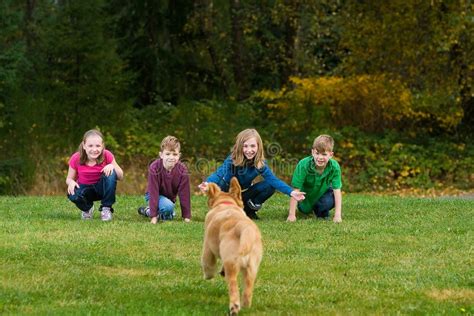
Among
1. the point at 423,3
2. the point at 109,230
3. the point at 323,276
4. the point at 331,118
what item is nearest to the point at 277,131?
the point at 331,118

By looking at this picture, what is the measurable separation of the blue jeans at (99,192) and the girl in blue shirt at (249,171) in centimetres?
128

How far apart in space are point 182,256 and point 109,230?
5.98ft

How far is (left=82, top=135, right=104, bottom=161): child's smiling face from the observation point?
443 inches

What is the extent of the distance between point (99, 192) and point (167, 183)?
91 cm

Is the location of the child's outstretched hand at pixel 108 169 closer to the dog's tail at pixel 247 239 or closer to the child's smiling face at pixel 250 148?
the child's smiling face at pixel 250 148

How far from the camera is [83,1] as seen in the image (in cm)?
2295

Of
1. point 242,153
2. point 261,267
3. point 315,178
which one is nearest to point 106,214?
point 242,153

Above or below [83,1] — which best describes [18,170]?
below

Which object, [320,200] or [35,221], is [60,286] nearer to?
[35,221]

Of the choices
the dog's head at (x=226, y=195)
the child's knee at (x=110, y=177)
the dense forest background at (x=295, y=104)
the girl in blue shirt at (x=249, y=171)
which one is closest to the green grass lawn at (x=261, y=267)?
the girl in blue shirt at (x=249, y=171)

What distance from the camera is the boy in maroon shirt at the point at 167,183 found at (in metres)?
11.3

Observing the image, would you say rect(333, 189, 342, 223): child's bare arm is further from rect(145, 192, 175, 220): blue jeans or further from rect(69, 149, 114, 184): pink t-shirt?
rect(69, 149, 114, 184): pink t-shirt

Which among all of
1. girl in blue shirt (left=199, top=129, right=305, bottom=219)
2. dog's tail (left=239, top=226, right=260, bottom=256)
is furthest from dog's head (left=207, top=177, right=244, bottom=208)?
girl in blue shirt (left=199, top=129, right=305, bottom=219)

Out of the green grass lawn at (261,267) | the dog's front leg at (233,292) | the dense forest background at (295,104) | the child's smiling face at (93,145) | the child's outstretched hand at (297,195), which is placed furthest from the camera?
the dense forest background at (295,104)
